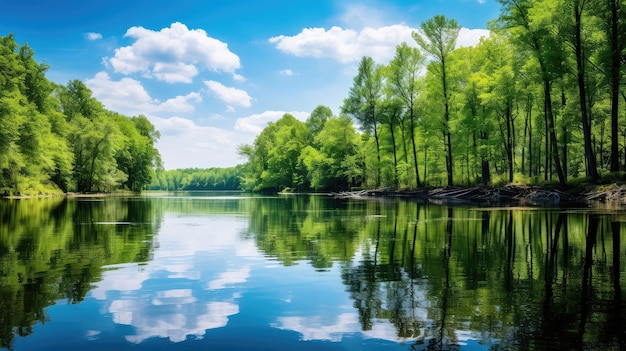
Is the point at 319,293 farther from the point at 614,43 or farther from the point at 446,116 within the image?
the point at 446,116

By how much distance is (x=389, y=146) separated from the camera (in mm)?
67812

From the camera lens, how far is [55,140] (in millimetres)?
63406

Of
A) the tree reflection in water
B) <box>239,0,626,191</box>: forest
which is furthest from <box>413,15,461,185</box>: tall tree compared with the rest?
the tree reflection in water

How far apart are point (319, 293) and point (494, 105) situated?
139 ft

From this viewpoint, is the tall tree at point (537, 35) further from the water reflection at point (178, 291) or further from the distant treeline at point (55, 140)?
the distant treeline at point (55, 140)

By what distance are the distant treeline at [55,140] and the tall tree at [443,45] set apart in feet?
147

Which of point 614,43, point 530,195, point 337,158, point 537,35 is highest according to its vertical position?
point 537,35

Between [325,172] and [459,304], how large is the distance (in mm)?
79272

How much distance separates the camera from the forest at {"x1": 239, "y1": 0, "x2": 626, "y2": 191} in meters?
31.8

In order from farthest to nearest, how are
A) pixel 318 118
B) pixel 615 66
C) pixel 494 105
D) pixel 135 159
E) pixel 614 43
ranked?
pixel 318 118
pixel 135 159
pixel 494 105
pixel 615 66
pixel 614 43

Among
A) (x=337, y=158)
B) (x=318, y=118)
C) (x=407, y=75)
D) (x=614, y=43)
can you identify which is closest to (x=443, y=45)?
(x=407, y=75)

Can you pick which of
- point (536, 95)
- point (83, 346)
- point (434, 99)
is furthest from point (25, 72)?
point (83, 346)

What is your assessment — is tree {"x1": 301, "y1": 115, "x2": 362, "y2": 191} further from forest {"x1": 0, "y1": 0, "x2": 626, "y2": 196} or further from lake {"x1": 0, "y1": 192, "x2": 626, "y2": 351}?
lake {"x1": 0, "y1": 192, "x2": 626, "y2": 351}

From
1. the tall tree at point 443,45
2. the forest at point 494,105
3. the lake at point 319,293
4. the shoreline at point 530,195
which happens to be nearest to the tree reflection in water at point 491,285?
the lake at point 319,293
